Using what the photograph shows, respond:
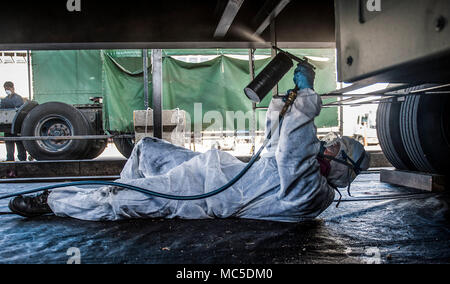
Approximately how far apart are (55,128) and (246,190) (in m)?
3.74

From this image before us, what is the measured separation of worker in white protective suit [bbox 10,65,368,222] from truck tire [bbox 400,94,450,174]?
123 centimetres

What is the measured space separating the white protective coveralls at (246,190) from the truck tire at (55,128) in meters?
2.78

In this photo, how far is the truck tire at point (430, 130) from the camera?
9.32 ft

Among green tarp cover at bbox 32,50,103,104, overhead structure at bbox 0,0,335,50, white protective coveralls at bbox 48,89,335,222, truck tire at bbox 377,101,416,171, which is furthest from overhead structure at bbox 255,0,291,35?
green tarp cover at bbox 32,50,103,104

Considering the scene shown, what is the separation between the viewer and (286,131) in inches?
69.8

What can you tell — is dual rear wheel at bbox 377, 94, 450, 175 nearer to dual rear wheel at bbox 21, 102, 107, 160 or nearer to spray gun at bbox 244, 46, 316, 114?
spray gun at bbox 244, 46, 316, 114

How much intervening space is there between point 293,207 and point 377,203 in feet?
3.06

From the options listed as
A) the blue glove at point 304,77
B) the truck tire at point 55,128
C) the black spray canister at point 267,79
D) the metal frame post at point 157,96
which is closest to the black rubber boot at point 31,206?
the black spray canister at point 267,79

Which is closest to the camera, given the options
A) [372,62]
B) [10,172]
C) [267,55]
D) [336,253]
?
[372,62]

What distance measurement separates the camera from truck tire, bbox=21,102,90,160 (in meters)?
4.62

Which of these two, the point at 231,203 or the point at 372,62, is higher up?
the point at 372,62

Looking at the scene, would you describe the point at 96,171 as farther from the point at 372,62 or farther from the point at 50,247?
the point at 372,62

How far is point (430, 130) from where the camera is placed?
2.86 meters

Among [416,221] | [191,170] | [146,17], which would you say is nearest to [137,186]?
[191,170]
